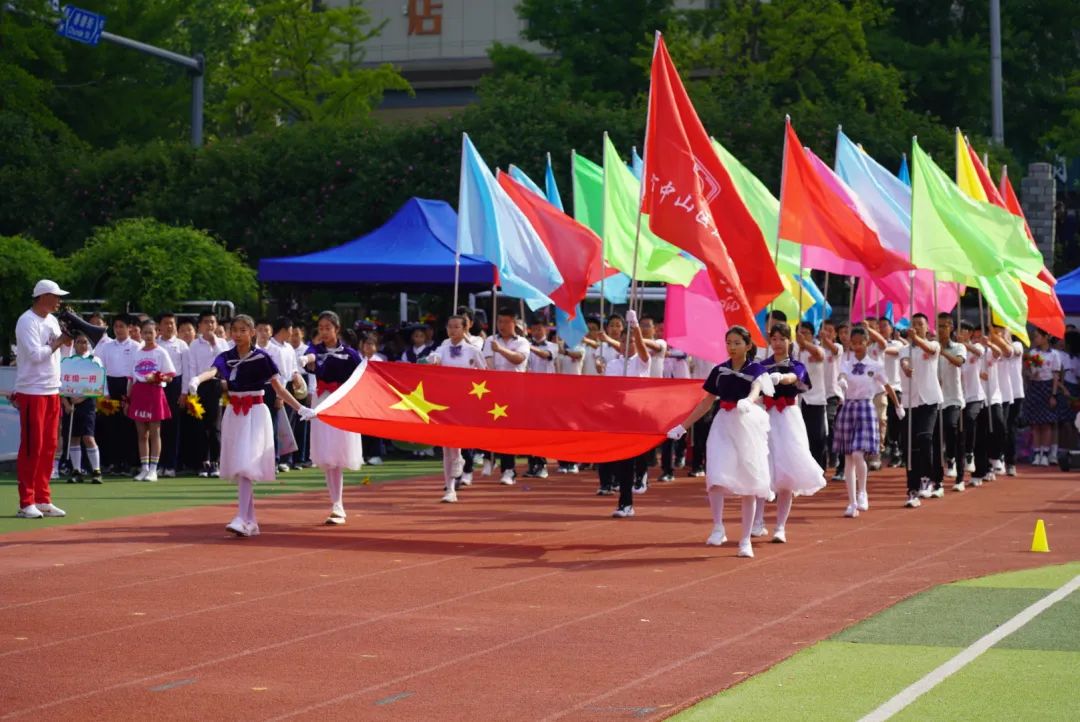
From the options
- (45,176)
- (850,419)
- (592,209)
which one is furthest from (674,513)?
(45,176)

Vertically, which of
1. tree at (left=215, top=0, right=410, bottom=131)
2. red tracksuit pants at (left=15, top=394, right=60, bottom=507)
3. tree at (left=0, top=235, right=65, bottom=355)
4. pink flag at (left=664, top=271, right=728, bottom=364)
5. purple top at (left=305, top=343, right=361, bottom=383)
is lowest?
red tracksuit pants at (left=15, top=394, right=60, bottom=507)

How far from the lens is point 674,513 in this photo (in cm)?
1794

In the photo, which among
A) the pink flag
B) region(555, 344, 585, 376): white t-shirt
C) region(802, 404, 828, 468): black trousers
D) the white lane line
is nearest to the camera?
the white lane line

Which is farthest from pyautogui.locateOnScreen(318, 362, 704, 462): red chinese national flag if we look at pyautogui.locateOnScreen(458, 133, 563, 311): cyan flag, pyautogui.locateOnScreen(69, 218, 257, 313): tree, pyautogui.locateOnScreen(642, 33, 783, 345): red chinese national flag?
pyautogui.locateOnScreen(69, 218, 257, 313): tree

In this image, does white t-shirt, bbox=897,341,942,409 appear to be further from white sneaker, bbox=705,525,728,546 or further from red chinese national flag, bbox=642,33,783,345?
white sneaker, bbox=705,525,728,546

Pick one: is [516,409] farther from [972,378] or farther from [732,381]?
[972,378]

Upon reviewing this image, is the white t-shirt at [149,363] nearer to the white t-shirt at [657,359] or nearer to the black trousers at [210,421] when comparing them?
the black trousers at [210,421]

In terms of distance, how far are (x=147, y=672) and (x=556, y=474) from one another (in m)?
14.2

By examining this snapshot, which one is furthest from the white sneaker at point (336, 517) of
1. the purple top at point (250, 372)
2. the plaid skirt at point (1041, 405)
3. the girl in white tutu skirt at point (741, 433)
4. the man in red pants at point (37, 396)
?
the plaid skirt at point (1041, 405)

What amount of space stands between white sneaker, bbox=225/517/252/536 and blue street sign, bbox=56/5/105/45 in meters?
10.9

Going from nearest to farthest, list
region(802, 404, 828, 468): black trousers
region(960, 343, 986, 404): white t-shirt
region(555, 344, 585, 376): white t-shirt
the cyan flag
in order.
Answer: the cyan flag → region(802, 404, 828, 468): black trousers → region(960, 343, 986, 404): white t-shirt → region(555, 344, 585, 376): white t-shirt

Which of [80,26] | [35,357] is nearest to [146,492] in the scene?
[35,357]

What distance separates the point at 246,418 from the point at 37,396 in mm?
2388

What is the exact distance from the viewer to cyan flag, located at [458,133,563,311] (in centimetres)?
2053
